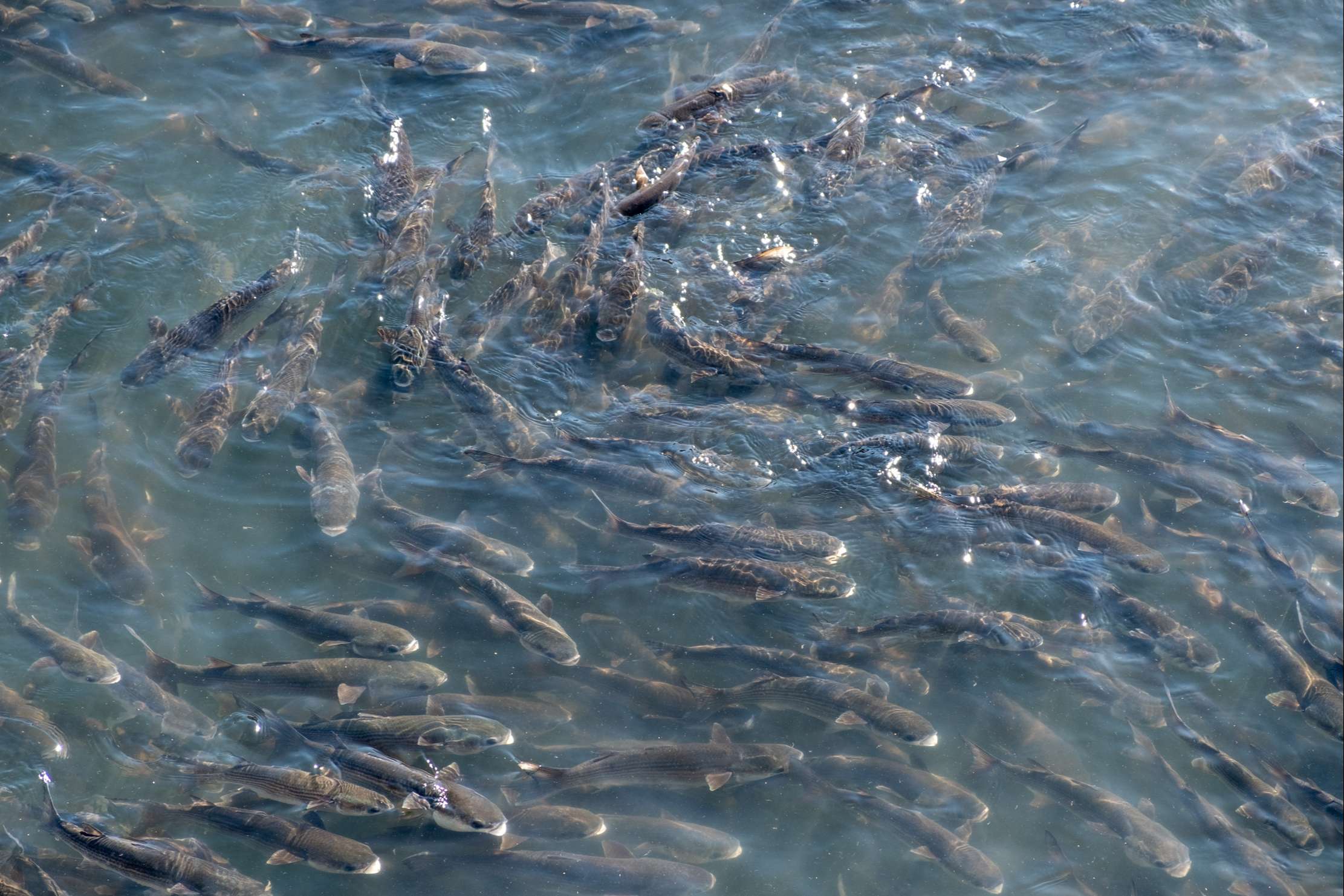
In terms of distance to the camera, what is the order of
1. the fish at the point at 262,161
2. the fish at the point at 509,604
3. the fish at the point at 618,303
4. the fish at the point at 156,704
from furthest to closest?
the fish at the point at 262,161 → the fish at the point at 618,303 → the fish at the point at 509,604 → the fish at the point at 156,704

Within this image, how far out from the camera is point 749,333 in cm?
734

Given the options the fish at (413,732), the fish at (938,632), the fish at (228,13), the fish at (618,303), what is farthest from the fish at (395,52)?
the fish at (938,632)

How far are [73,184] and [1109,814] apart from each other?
9088 millimetres

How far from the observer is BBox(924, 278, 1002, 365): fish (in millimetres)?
7445

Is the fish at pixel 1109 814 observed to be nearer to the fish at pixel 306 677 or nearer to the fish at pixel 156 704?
the fish at pixel 306 677

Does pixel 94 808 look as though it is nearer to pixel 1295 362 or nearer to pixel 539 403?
pixel 539 403

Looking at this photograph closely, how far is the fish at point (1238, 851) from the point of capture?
5.24 meters

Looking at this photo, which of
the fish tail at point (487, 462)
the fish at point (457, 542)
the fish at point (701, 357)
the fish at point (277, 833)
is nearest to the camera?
the fish at point (277, 833)

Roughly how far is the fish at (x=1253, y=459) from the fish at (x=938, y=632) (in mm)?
2464

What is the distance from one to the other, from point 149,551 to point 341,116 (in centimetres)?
483

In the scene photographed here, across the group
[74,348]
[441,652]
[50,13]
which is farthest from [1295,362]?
[50,13]

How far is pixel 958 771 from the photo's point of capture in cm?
559

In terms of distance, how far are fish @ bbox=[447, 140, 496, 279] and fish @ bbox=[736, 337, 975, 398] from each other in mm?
2301

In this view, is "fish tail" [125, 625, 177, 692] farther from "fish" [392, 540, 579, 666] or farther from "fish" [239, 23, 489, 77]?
"fish" [239, 23, 489, 77]
